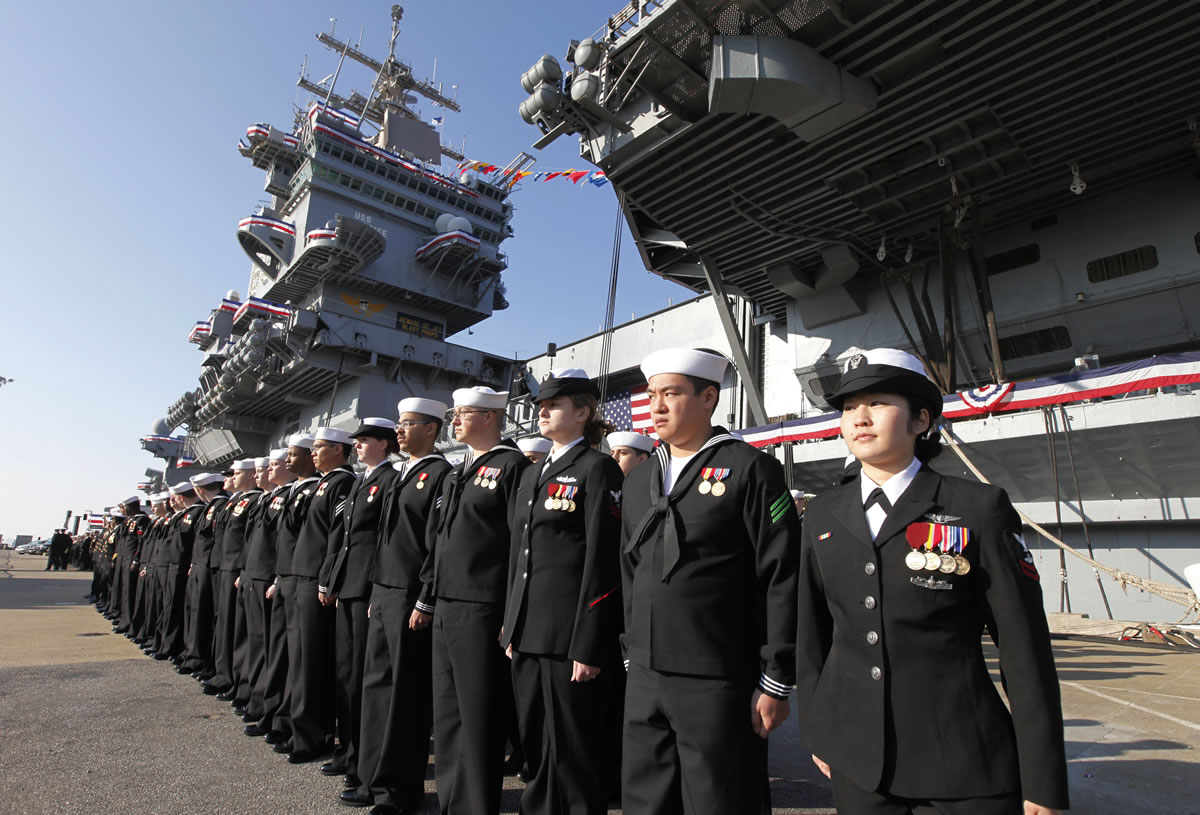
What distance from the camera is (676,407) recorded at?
2.28 meters

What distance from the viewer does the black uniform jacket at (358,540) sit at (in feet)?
12.0

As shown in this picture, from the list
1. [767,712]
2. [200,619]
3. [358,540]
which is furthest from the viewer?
[200,619]

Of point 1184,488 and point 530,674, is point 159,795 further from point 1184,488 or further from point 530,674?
point 1184,488

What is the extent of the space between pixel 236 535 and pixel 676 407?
4867mm

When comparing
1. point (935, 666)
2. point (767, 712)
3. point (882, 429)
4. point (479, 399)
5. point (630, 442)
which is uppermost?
point (630, 442)

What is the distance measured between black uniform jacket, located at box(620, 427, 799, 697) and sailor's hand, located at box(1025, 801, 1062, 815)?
61 centimetres

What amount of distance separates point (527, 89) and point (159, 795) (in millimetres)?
11208

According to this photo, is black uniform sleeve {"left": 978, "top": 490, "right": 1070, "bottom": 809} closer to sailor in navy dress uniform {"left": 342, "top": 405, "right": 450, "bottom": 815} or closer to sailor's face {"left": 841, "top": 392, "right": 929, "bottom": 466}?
sailor's face {"left": 841, "top": 392, "right": 929, "bottom": 466}

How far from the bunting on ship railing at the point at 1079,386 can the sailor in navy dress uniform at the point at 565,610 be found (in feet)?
19.5

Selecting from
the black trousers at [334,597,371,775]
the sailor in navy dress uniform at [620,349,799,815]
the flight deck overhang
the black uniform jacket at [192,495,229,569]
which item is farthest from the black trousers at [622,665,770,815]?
the flight deck overhang

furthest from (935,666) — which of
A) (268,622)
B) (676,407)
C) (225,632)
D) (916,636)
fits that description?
(225,632)

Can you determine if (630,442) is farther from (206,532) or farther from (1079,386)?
(1079,386)

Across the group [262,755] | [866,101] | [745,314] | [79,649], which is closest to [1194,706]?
[262,755]

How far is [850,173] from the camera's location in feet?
36.6
